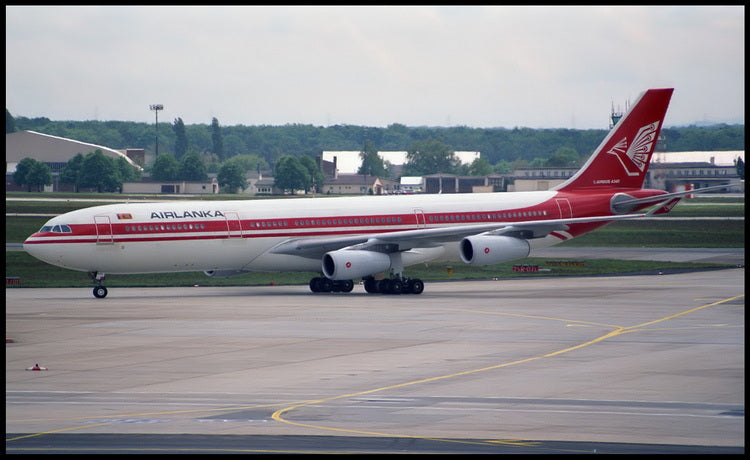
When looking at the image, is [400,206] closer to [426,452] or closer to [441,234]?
[441,234]

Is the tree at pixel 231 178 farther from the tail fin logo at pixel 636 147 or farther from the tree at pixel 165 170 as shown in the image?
the tail fin logo at pixel 636 147

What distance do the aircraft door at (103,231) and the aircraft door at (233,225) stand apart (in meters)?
5.22

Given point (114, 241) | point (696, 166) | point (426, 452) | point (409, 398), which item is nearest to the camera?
point (426, 452)

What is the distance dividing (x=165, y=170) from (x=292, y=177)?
22.3 metres

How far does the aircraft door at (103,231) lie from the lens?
51.2 metres

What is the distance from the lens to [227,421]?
23422 mm

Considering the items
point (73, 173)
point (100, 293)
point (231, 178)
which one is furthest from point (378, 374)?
point (231, 178)

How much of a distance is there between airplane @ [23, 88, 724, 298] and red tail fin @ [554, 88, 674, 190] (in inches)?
2.1

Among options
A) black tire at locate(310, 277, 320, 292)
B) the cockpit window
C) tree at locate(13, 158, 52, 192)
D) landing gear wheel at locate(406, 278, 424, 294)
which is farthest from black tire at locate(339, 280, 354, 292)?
tree at locate(13, 158, 52, 192)

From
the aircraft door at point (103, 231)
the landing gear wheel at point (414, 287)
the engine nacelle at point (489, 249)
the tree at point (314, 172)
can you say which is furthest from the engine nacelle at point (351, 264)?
the tree at point (314, 172)

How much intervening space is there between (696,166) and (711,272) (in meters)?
84.6

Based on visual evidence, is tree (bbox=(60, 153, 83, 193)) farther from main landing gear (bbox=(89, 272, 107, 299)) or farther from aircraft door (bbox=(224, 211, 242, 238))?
aircraft door (bbox=(224, 211, 242, 238))

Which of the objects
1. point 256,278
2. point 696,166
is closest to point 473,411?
point 256,278

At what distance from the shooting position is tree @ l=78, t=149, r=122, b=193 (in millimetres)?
168125
